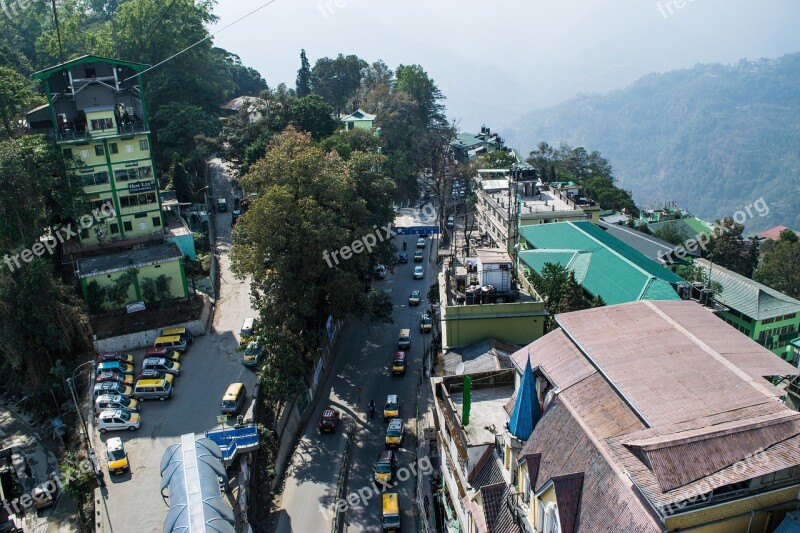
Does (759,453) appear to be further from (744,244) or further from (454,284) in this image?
(744,244)

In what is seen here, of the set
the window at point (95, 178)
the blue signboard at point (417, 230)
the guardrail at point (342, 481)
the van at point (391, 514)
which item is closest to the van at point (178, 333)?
the guardrail at point (342, 481)

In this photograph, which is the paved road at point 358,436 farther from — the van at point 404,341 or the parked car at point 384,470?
the parked car at point 384,470

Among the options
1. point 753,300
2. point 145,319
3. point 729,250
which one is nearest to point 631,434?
point 145,319

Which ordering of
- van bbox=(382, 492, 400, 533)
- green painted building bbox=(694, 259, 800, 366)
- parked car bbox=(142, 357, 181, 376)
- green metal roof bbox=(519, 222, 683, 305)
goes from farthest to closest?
green painted building bbox=(694, 259, 800, 366)
green metal roof bbox=(519, 222, 683, 305)
parked car bbox=(142, 357, 181, 376)
van bbox=(382, 492, 400, 533)

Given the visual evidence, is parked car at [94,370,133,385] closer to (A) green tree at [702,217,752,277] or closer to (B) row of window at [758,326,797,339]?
(B) row of window at [758,326,797,339]

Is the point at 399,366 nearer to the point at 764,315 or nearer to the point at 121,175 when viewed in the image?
the point at 121,175

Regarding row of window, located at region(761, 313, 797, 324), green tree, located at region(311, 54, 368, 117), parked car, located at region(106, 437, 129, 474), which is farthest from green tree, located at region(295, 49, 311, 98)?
parked car, located at region(106, 437, 129, 474)
